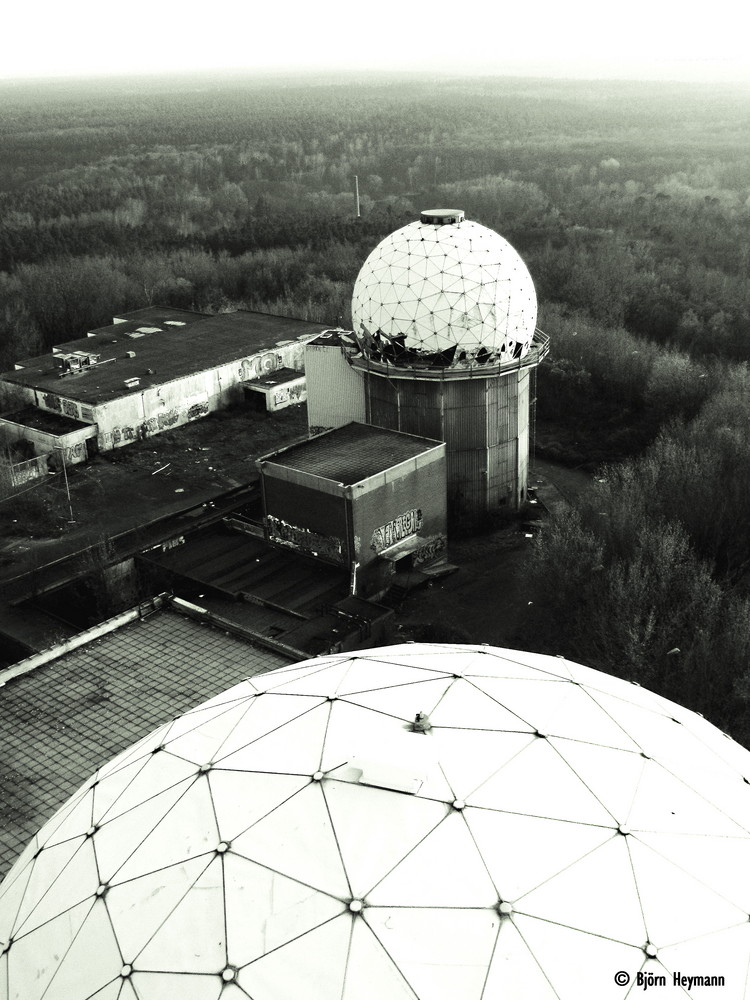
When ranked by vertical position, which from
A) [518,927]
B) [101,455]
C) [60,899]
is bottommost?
[101,455]

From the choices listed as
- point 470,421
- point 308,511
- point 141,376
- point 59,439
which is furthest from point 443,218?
point 59,439

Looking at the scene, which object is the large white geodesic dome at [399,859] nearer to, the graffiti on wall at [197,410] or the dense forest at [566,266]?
the dense forest at [566,266]

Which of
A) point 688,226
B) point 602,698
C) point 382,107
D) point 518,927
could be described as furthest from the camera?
point 382,107

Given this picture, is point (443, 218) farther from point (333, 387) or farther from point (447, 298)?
point (333, 387)

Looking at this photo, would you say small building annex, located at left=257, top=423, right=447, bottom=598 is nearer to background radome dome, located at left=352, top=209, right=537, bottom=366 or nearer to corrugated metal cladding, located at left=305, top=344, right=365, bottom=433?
background radome dome, located at left=352, top=209, right=537, bottom=366

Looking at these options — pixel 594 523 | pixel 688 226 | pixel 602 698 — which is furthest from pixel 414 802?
pixel 688 226

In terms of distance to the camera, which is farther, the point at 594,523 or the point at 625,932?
the point at 594,523

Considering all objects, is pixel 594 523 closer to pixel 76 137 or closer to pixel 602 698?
pixel 602 698
